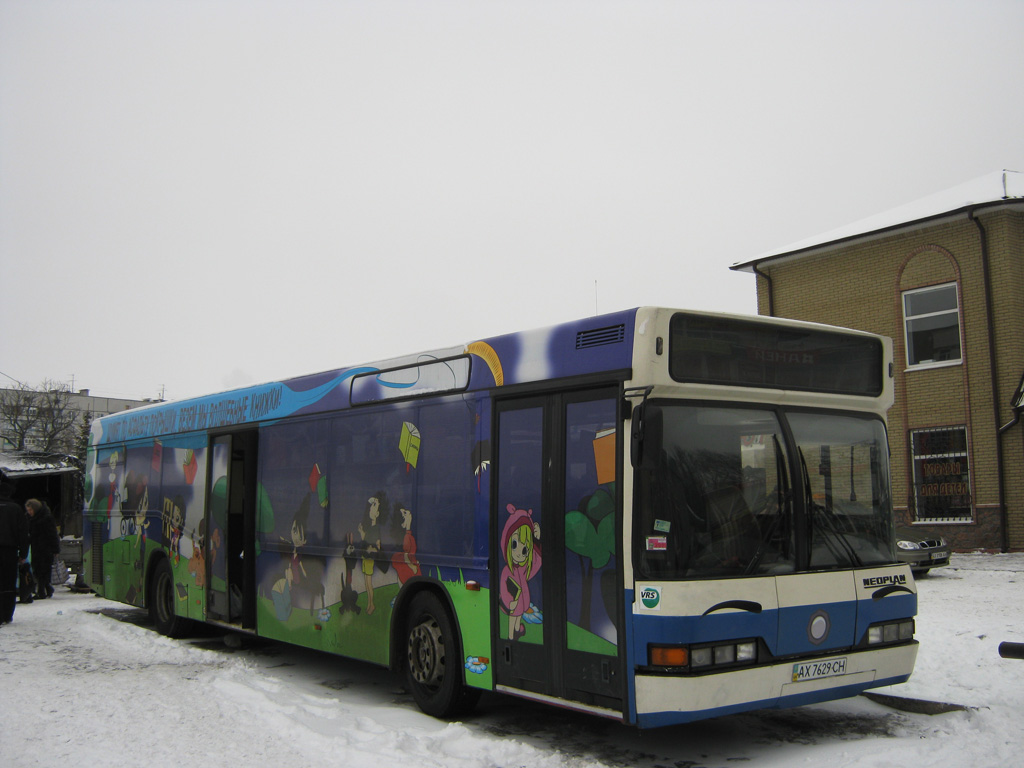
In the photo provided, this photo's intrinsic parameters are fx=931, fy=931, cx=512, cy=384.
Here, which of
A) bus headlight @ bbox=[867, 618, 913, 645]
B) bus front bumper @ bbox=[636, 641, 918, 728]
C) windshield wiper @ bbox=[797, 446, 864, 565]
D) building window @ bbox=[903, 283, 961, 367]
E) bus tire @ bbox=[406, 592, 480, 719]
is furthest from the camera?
building window @ bbox=[903, 283, 961, 367]

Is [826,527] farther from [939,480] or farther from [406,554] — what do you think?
[939,480]

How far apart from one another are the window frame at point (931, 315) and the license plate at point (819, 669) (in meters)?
17.0

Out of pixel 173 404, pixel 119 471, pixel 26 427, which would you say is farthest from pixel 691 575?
pixel 26 427

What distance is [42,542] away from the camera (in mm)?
16828

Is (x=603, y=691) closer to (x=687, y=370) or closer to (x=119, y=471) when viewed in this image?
(x=687, y=370)

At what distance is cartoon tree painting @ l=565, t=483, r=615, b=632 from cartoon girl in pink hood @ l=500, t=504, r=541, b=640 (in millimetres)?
405

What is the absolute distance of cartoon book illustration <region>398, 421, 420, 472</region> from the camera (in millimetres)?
7996

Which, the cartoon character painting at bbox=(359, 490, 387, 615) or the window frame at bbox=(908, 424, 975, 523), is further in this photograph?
the window frame at bbox=(908, 424, 975, 523)

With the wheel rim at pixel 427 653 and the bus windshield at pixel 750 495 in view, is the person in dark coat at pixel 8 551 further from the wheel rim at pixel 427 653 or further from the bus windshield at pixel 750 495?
the bus windshield at pixel 750 495

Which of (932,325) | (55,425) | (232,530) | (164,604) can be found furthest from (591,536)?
(55,425)

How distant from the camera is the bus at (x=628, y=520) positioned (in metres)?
5.71

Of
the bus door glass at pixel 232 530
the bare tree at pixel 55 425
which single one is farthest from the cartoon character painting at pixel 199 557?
the bare tree at pixel 55 425

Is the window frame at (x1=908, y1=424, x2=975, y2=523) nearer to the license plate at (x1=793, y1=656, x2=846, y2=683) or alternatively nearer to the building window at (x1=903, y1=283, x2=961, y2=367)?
the building window at (x1=903, y1=283, x2=961, y2=367)

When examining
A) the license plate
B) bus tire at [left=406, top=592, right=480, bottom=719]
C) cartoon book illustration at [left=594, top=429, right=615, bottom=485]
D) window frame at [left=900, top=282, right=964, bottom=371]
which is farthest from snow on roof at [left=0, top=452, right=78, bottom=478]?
window frame at [left=900, top=282, right=964, bottom=371]
